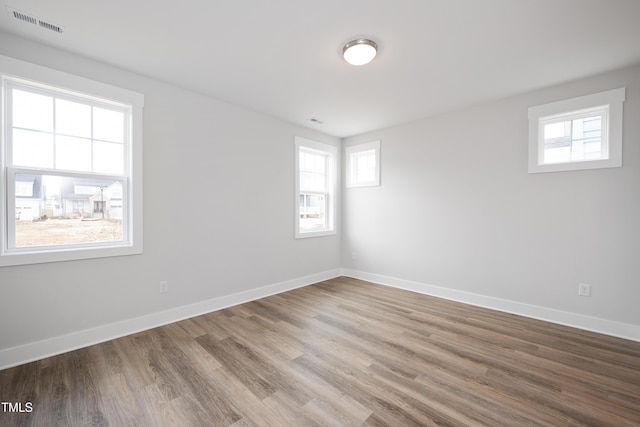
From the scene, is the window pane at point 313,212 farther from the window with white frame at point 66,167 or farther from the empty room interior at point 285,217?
the window with white frame at point 66,167

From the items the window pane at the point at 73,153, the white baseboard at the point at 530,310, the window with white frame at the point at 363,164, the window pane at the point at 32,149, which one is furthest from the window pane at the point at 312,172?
the window pane at the point at 32,149

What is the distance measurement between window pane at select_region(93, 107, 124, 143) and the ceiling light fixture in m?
2.38

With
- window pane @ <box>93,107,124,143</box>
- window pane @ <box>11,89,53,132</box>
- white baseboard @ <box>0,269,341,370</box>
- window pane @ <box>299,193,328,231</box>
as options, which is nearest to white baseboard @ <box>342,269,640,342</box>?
window pane @ <box>299,193,328,231</box>

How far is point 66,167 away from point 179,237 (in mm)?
1185

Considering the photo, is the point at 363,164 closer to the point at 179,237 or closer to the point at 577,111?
the point at 577,111

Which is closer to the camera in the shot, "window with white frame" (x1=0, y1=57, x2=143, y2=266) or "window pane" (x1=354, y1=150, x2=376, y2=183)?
"window with white frame" (x1=0, y1=57, x2=143, y2=266)

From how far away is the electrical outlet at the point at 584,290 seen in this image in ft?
9.27

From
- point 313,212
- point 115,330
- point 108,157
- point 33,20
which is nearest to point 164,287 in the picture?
point 115,330

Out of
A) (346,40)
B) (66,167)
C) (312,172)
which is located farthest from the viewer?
(312,172)

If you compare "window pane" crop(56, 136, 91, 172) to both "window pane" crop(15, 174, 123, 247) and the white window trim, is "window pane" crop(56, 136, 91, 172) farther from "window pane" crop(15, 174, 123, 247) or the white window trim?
the white window trim

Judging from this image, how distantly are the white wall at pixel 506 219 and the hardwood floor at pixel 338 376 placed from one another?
0.46 metres

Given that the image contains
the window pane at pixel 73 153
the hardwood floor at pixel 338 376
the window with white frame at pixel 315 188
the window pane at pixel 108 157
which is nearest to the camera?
the hardwood floor at pixel 338 376

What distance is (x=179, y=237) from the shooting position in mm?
3062

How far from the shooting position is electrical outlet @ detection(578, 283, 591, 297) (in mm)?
2826
